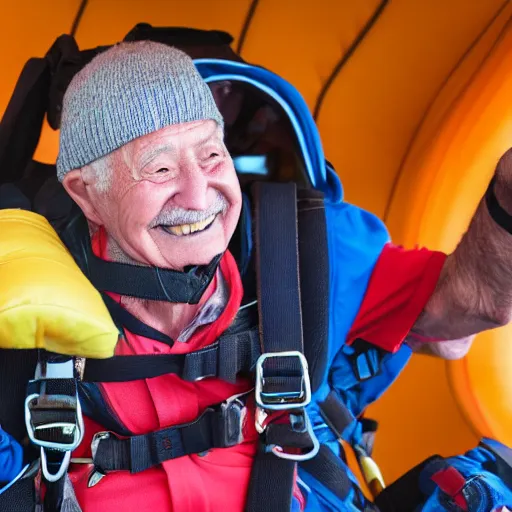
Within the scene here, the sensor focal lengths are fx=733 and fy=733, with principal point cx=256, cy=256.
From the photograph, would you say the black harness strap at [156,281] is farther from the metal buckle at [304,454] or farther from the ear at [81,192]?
the metal buckle at [304,454]

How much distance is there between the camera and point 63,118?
0.92m

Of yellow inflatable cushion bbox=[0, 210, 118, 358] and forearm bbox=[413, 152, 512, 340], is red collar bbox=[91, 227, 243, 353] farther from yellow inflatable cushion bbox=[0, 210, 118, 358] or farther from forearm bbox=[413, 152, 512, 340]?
forearm bbox=[413, 152, 512, 340]

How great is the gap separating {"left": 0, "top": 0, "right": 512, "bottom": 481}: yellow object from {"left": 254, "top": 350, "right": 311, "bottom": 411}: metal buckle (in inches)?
17.7

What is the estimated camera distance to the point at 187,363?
0.90 meters

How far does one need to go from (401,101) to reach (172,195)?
585 millimetres

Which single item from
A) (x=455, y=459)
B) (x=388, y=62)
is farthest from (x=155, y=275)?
(x=388, y=62)

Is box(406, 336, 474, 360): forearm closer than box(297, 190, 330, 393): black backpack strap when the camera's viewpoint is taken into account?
No

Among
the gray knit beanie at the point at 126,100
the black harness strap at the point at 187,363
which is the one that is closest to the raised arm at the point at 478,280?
the black harness strap at the point at 187,363

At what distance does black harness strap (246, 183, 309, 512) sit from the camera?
2.94 ft

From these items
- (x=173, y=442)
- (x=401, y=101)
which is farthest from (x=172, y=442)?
(x=401, y=101)

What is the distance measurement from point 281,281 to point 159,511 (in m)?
0.32

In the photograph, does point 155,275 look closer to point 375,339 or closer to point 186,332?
point 186,332

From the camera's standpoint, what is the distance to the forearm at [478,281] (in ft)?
2.60

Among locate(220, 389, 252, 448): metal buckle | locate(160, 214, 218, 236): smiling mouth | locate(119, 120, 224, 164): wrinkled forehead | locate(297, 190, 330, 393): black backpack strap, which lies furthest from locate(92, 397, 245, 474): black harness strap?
locate(119, 120, 224, 164): wrinkled forehead
